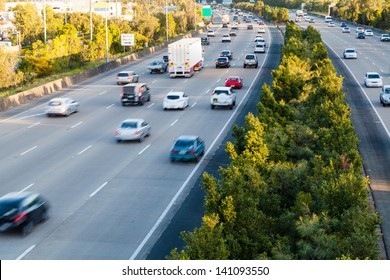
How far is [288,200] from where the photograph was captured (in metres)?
21.2

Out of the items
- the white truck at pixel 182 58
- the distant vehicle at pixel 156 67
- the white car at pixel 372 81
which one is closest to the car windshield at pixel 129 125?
the white car at pixel 372 81

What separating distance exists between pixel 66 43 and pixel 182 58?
2058 centimetres

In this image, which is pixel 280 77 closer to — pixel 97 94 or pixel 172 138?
pixel 172 138

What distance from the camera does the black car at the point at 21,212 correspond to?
21453 mm

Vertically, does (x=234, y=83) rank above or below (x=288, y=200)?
below

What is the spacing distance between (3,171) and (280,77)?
16.6m

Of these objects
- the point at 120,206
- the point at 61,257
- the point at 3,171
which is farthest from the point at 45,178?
the point at 61,257

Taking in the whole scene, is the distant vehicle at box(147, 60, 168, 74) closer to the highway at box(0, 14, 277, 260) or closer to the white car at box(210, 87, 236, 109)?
the highway at box(0, 14, 277, 260)

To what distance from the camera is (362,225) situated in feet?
49.7

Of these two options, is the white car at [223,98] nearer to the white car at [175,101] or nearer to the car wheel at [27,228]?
the white car at [175,101]

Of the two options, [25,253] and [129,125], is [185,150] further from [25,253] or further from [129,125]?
[25,253]

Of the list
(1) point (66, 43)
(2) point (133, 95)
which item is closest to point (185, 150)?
(2) point (133, 95)

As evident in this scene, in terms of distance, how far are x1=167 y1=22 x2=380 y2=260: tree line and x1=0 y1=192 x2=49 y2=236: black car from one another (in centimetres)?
608

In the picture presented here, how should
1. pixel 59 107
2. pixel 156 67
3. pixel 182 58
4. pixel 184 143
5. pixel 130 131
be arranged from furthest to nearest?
pixel 156 67 → pixel 182 58 → pixel 59 107 → pixel 130 131 → pixel 184 143
